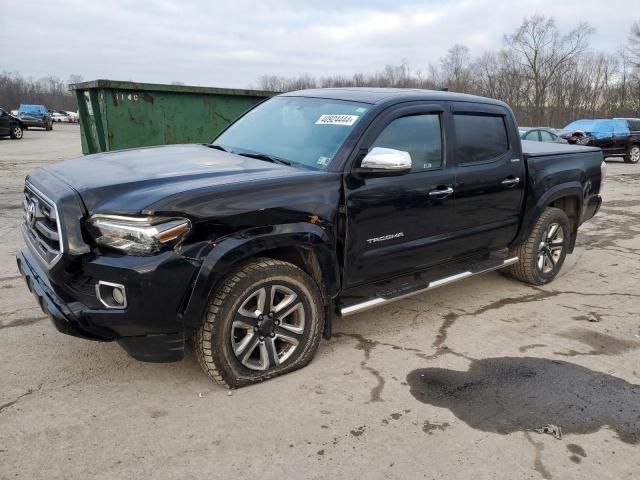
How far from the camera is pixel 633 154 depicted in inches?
798

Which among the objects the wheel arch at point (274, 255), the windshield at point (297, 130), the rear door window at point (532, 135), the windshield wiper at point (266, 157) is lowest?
the wheel arch at point (274, 255)

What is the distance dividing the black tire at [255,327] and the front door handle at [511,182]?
2202mm

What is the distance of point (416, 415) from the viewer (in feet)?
10.3

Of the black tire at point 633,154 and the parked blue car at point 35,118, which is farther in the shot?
the parked blue car at point 35,118

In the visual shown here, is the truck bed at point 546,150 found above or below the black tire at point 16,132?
below

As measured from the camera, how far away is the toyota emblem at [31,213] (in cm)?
346

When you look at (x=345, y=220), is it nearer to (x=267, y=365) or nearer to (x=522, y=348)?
(x=267, y=365)

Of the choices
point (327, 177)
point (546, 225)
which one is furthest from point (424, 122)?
point (546, 225)

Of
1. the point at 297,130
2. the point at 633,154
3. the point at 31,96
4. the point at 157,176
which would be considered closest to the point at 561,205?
the point at 297,130

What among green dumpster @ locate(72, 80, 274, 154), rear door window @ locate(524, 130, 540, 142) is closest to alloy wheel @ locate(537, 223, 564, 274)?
green dumpster @ locate(72, 80, 274, 154)

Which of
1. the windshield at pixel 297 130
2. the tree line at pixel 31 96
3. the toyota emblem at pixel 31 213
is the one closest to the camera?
the toyota emblem at pixel 31 213

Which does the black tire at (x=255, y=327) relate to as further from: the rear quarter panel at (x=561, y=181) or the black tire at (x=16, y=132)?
the black tire at (x=16, y=132)

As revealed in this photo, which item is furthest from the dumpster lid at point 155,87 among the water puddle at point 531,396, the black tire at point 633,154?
the black tire at point 633,154

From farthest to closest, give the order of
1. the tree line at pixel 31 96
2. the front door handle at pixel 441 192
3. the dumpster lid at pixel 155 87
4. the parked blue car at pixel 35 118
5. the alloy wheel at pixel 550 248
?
the tree line at pixel 31 96 < the parked blue car at pixel 35 118 < the dumpster lid at pixel 155 87 < the alloy wheel at pixel 550 248 < the front door handle at pixel 441 192
